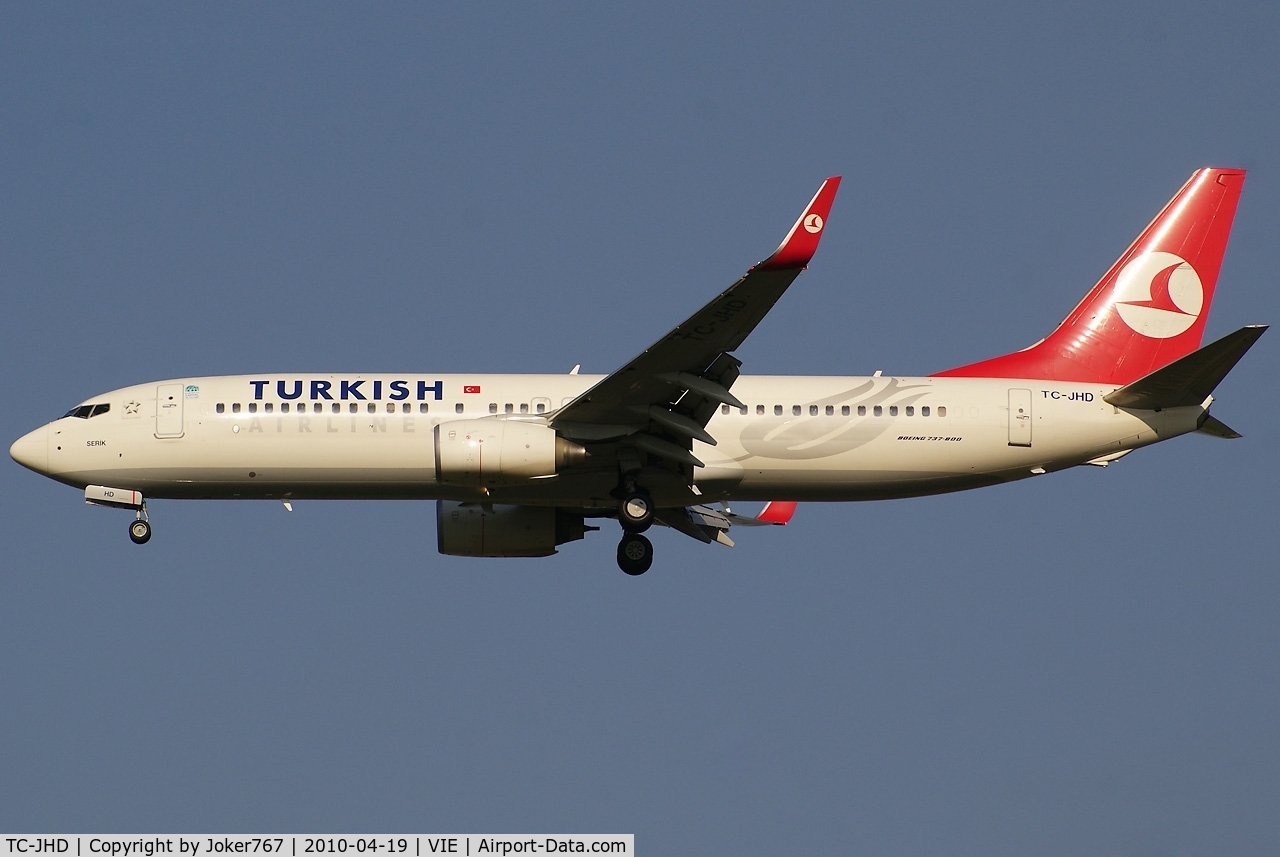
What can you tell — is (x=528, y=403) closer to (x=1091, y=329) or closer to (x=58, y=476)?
(x=58, y=476)

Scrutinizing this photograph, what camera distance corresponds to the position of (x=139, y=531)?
116 ft

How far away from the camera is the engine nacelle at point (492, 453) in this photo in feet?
105

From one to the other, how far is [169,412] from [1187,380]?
775 inches

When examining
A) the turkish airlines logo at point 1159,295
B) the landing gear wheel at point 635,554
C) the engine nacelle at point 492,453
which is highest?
the turkish airlines logo at point 1159,295

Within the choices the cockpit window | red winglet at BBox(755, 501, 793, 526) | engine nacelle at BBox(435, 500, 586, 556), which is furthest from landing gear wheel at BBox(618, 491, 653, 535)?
the cockpit window

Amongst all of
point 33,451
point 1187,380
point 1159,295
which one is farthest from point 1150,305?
point 33,451

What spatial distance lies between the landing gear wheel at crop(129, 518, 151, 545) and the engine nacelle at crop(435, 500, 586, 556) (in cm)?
600

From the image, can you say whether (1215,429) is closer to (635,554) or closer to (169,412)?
(635,554)

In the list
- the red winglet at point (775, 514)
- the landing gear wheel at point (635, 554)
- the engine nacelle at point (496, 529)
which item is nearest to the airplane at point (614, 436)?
the landing gear wheel at point (635, 554)

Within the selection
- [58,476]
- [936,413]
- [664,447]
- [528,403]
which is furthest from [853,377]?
[58,476]

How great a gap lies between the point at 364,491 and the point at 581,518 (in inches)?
215

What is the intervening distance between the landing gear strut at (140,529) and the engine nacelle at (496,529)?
6.01 meters

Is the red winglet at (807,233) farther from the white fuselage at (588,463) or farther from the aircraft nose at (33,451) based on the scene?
the aircraft nose at (33,451)

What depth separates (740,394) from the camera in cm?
3419
